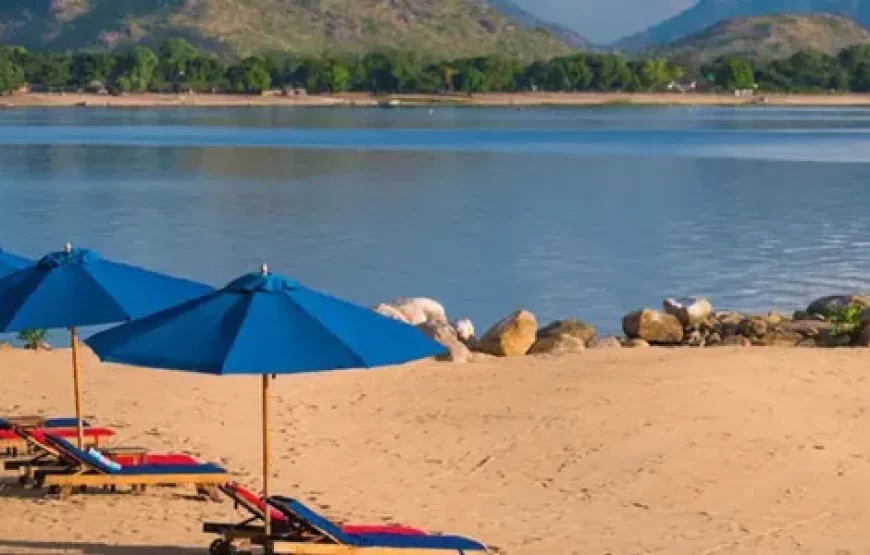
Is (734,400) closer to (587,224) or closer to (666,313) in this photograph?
(666,313)

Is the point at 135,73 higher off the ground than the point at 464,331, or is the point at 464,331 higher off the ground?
the point at 464,331

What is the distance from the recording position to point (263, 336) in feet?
29.7

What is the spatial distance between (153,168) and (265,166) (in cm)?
431

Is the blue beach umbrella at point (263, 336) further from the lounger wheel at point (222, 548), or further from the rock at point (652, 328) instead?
the rock at point (652, 328)

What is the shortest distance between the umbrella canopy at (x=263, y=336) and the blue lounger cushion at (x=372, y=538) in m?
1.18

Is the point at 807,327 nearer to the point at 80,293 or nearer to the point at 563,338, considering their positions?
the point at 563,338

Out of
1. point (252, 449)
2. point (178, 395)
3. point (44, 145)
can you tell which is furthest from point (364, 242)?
point (44, 145)

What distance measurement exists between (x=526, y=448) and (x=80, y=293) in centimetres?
408

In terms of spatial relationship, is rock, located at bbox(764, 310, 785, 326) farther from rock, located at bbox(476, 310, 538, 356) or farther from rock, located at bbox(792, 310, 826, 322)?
rock, located at bbox(476, 310, 538, 356)

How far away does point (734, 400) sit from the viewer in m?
14.9

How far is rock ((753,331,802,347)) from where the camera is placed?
20.7 metres

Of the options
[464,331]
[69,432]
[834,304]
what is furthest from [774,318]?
[69,432]

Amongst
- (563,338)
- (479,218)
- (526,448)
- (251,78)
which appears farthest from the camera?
(251,78)

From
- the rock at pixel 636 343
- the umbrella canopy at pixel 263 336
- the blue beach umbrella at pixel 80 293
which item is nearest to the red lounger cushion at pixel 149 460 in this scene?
the blue beach umbrella at pixel 80 293
